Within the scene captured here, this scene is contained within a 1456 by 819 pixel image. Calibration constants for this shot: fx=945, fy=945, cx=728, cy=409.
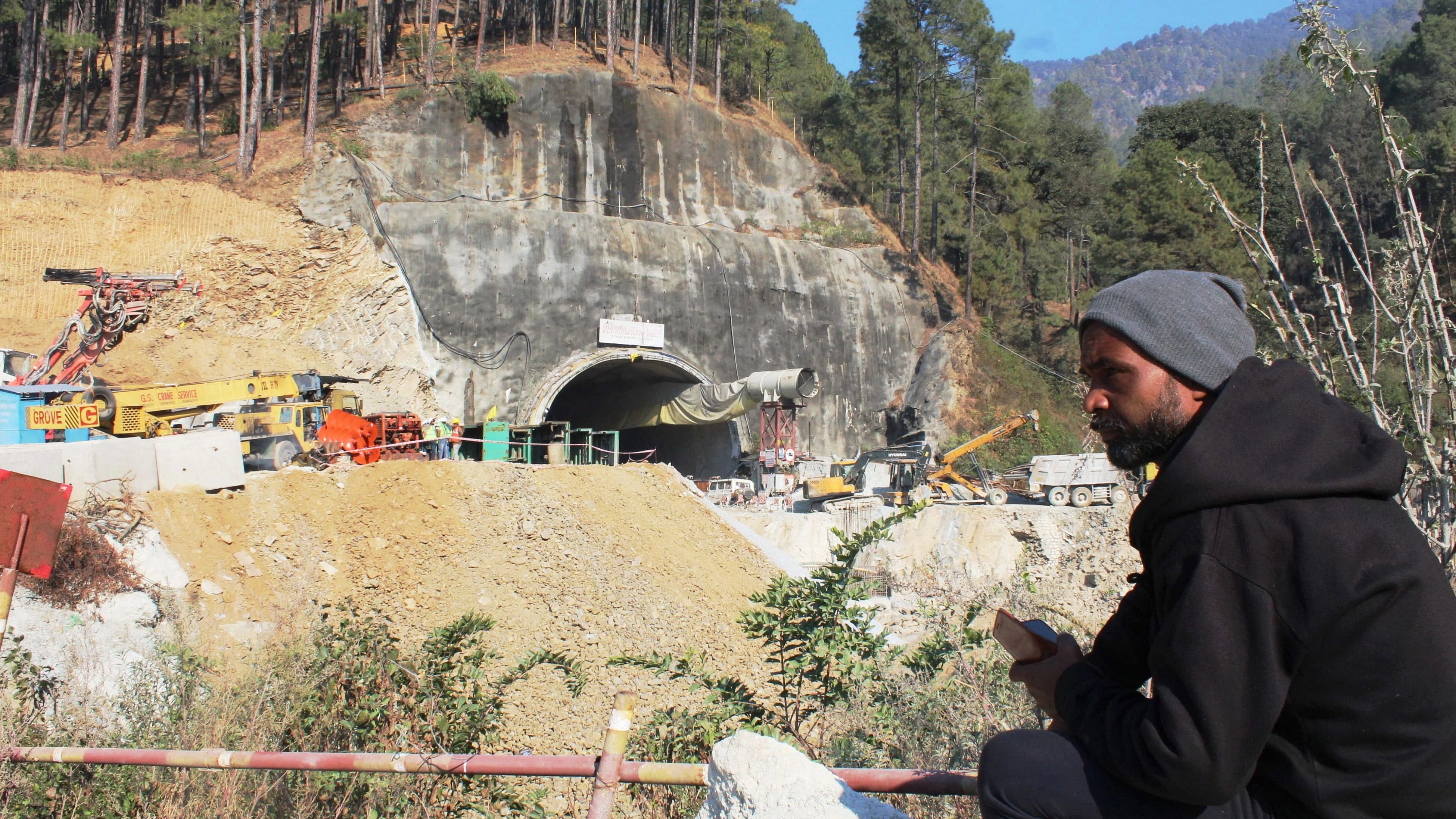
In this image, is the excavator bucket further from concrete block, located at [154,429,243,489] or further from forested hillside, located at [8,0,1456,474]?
forested hillside, located at [8,0,1456,474]

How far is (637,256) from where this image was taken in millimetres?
28594

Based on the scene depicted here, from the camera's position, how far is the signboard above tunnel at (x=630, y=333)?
90.4ft

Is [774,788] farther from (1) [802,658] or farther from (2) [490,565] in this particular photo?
(2) [490,565]

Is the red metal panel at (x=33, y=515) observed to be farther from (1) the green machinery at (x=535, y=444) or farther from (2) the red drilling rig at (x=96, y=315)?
(1) the green machinery at (x=535, y=444)

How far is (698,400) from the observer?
88.3ft

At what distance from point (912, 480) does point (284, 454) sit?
15.3 metres

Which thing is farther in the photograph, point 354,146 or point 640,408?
point 640,408

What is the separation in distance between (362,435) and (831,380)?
16.6 meters

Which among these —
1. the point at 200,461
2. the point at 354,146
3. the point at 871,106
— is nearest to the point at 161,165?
the point at 354,146

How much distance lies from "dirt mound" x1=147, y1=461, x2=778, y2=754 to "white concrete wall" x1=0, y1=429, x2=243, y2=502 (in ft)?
1.32

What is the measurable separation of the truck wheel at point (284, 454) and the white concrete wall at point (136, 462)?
2048 mm

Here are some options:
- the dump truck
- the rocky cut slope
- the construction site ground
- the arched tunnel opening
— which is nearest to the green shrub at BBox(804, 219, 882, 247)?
the rocky cut slope

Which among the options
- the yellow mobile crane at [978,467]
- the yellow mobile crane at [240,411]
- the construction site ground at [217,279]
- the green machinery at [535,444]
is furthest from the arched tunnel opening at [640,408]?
the yellow mobile crane at [240,411]

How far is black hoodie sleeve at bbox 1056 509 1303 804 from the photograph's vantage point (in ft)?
4.75
